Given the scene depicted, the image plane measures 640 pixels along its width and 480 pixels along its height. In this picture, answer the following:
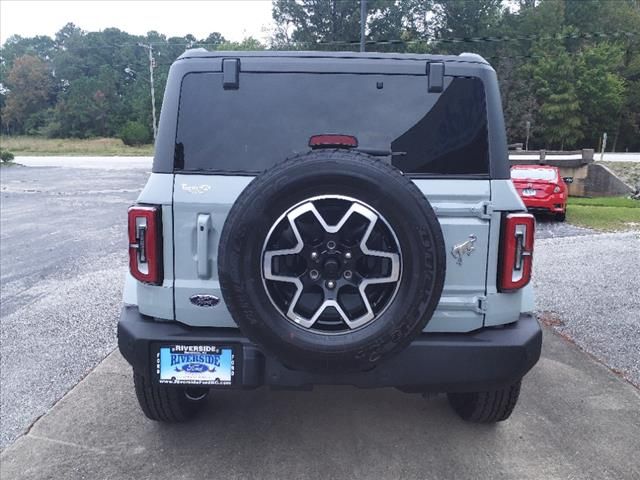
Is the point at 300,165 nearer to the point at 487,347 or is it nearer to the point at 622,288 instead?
the point at 487,347

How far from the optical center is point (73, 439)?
334cm

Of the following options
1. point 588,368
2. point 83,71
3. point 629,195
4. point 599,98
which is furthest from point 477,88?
point 83,71

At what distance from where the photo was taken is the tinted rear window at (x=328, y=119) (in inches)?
113

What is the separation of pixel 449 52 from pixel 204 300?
61.3 m

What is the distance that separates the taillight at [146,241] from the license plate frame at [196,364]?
35 centimetres

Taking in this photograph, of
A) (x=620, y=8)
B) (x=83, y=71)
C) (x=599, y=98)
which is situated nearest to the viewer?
(x=599, y=98)

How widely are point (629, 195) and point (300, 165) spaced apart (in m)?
22.8

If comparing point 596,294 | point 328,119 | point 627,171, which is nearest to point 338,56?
point 328,119

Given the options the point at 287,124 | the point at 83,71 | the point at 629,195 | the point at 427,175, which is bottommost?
the point at 629,195

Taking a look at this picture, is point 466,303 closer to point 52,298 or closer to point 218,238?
point 218,238

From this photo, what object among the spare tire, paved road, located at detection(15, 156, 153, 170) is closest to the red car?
the spare tire

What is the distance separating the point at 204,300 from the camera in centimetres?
283

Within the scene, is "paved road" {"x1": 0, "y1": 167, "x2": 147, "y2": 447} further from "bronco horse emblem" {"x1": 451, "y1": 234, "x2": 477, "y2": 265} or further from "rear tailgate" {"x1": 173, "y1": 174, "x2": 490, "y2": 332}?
"bronco horse emblem" {"x1": 451, "y1": 234, "x2": 477, "y2": 265}

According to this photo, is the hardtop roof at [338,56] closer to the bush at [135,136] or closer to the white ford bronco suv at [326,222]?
the white ford bronco suv at [326,222]
